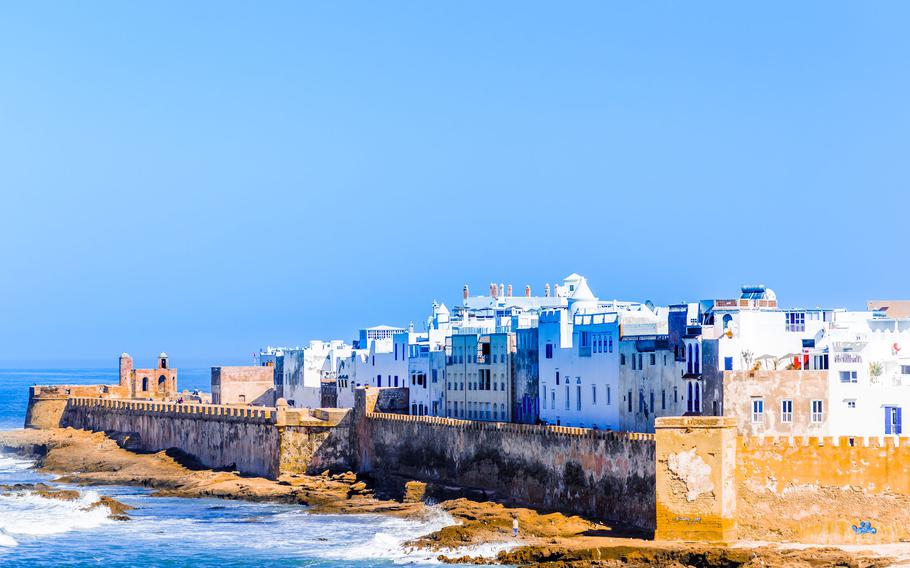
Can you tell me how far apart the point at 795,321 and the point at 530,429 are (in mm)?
11457

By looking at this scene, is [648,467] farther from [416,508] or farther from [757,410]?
[416,508]

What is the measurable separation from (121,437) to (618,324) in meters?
40.1

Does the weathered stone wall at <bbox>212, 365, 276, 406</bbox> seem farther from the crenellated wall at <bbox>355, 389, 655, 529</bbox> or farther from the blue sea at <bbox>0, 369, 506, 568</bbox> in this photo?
the blue sea at <bbox>0, 369, 506, 568</bbox>

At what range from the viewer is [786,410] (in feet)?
175

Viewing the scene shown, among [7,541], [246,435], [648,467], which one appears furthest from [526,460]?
[246,435]

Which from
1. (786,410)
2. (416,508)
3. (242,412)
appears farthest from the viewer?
(242,412)

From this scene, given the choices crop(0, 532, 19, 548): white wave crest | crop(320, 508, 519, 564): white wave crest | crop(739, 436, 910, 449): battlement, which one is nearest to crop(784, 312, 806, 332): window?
crop(739, 436, 910, 449): battlement

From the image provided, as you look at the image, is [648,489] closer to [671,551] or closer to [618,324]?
[671,551]

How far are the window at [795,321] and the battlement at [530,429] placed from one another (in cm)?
864

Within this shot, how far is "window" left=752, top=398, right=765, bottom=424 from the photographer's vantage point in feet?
175

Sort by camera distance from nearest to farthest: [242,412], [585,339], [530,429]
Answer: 1. [530,429]
2. [585,339]
3. [242,412]

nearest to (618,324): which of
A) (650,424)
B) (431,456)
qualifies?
(650,424)

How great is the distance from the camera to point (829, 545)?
49.5 metres

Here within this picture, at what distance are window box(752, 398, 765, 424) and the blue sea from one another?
10383 mm
